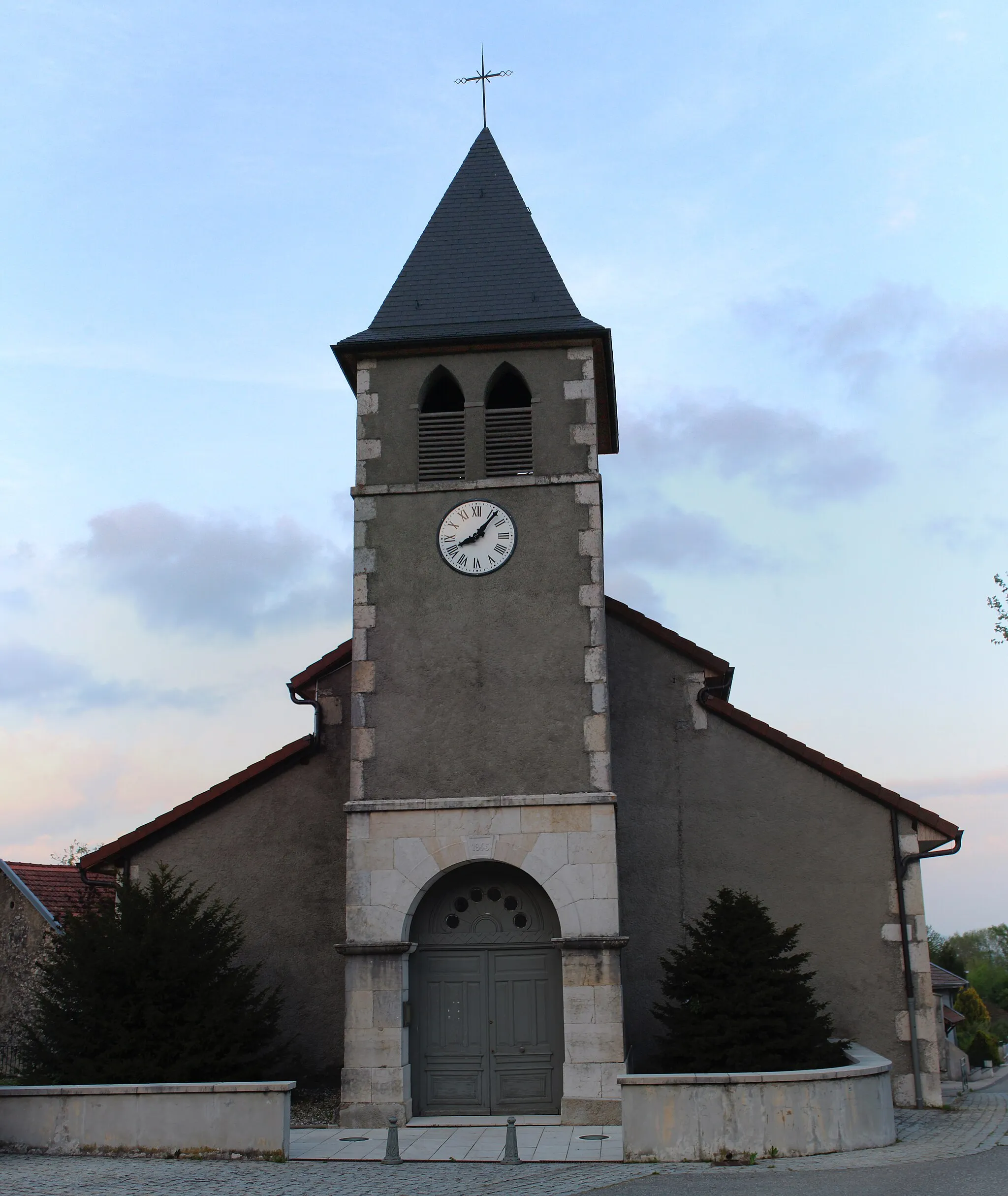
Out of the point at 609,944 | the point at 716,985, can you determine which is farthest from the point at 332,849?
the point at 716,985

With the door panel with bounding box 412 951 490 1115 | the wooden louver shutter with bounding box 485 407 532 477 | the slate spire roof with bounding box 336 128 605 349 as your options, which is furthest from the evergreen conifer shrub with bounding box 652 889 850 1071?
the slate spire roof with bounding box 336 128 605 349

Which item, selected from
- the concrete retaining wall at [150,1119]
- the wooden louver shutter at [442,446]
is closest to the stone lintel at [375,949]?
the concrete retaining wall at [150,1119]

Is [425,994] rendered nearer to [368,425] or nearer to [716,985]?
[716,985]

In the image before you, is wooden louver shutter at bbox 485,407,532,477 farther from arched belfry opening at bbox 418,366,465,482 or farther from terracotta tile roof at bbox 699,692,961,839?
terracotta tile roof at bbox 699,692,961,839

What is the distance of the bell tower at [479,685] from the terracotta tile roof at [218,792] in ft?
6.37

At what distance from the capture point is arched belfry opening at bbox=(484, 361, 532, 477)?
47.5 feet

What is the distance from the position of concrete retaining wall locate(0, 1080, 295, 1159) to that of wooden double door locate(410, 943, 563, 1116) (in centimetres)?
237

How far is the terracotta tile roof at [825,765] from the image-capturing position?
46.9 ft

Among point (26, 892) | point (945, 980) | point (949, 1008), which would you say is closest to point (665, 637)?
point (26, 892)

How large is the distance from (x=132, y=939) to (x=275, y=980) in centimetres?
273

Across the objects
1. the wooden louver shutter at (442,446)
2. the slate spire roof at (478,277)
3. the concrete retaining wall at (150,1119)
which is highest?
the slate spire roof at (478,277)

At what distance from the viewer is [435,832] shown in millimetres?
13133

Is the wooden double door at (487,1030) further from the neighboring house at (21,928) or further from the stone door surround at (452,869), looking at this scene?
the neighboring house at (21,928)

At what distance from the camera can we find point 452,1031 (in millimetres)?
13047
